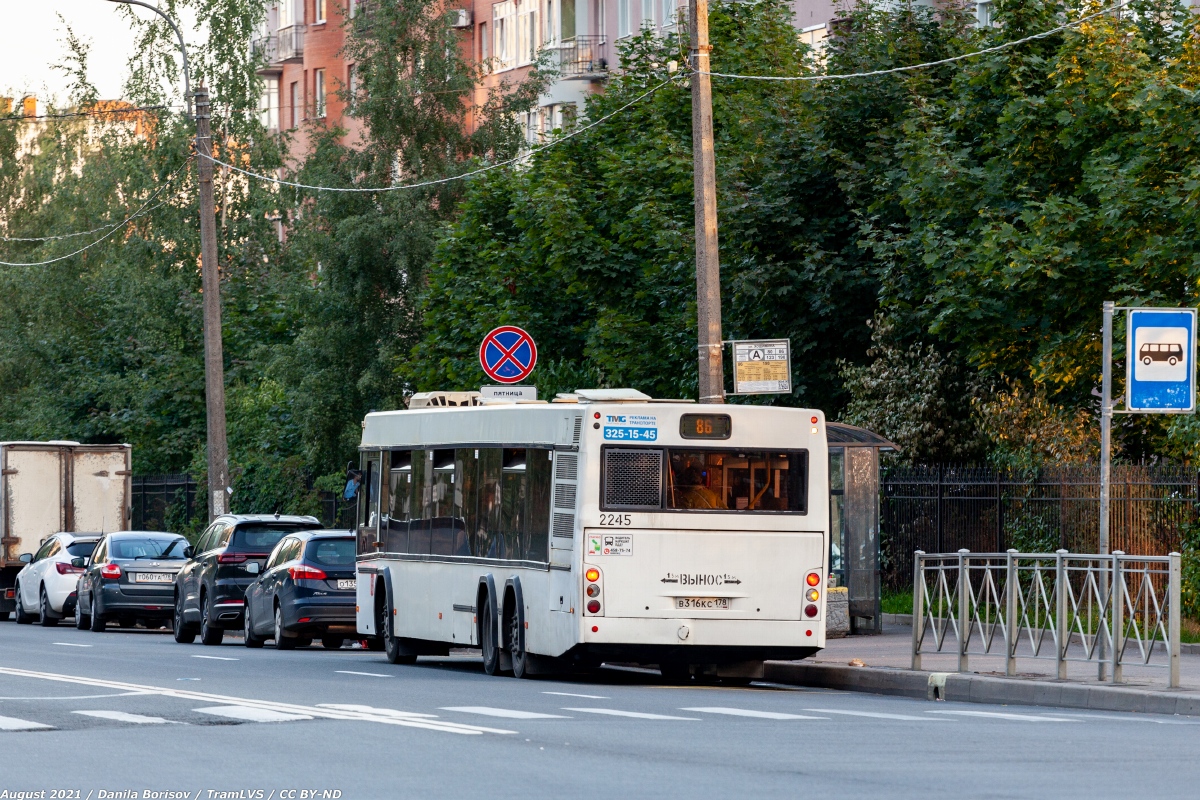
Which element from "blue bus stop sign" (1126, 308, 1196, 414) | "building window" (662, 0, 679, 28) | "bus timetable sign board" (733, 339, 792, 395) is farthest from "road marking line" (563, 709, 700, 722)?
"building window" (662, 0, 679, 28)

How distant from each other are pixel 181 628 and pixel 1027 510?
1179 cm

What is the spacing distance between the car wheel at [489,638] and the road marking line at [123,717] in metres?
6.46

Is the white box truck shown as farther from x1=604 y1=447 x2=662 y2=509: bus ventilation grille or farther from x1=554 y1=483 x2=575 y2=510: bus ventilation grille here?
x1=604 y1=447 x2=662 y2=509: bus ventilation grille

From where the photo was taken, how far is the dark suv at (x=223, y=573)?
3006 centimetres

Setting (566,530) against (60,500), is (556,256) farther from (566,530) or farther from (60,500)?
(566,530)

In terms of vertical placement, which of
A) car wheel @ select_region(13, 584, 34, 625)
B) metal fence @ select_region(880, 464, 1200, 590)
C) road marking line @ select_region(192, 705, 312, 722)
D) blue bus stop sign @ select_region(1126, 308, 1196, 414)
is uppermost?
blue bus stop sign @ select_region(1126, 308, 1196, 414)

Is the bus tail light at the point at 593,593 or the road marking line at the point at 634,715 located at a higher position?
the bus tail light at the point at 593,593

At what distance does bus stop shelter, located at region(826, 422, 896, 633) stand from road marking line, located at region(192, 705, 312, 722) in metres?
10.9

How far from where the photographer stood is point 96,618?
1358 inches

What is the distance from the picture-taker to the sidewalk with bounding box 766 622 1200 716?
16.6m

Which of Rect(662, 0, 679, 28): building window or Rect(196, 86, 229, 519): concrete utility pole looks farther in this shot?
Rect(662, 0, 679, 28): building window

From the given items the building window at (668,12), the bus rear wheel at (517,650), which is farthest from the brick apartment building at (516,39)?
the bus rear wheel at (517,650)

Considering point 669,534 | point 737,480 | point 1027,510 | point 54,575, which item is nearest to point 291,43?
point 54,575

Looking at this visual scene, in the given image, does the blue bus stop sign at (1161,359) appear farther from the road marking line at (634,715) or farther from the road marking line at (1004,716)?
the road marking line at (634,715)
